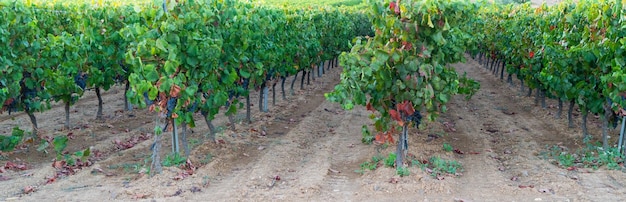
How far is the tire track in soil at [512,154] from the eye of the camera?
6930 millimetres

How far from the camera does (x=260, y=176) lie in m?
7.51

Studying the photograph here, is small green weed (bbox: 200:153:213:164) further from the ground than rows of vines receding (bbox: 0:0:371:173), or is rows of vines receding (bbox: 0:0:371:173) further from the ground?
rows of vines receding (bbox: 0:0:371:173)

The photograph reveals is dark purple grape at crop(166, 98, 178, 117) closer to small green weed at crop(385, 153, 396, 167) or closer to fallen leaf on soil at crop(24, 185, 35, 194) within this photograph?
fallen leaf on soil at crop(24, 185, 35, 194)

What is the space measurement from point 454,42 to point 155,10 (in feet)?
12.6

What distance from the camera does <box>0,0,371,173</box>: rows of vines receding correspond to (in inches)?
269

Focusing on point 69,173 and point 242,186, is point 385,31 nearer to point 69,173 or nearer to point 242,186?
point 242,186

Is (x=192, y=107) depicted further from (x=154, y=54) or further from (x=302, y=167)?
(x=302, y=167)

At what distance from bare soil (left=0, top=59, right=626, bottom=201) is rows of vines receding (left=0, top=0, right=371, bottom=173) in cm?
71

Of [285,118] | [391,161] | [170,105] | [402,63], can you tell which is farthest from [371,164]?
[285,118]

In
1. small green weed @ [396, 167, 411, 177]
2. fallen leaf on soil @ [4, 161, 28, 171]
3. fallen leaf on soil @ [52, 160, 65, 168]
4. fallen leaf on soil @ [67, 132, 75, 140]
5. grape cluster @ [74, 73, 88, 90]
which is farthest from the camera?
grape cluster @ [74, 73, 88, 90]

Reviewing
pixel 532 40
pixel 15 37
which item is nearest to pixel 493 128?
pixel 532 40

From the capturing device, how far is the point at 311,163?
8352 millimetres

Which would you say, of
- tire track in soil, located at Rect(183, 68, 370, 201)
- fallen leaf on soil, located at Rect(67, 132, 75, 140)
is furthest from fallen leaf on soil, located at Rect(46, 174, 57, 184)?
fallen leaf on soil, located at Rect(67, 132, 75, 140)

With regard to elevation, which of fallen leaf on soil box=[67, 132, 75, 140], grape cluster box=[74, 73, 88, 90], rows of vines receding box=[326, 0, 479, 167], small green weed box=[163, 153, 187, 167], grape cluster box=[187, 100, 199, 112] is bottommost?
fallen leaf on soil box=[67, 132, 75, 140]
